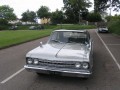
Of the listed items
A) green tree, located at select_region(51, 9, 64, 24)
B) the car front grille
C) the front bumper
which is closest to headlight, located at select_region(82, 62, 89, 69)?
the front bumper

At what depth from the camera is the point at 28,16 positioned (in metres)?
122

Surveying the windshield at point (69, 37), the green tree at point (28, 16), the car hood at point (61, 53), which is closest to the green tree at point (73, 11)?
the green tree at point (28, 16)

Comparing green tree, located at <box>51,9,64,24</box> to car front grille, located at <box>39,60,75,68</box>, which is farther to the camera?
green tree, located at <box>51,9,64,24</box>

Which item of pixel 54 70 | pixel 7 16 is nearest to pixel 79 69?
pixel 54 70

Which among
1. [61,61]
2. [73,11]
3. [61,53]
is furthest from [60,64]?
Answer: [73,11]

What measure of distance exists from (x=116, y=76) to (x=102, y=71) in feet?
2.77

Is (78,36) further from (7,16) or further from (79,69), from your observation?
(7,16)

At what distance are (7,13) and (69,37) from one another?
358 ft

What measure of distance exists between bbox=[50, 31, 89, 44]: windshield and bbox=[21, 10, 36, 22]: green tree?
11410 cm

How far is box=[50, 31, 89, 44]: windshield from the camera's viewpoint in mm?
8906

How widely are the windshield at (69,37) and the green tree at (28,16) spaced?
374ft

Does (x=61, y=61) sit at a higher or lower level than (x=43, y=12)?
lower

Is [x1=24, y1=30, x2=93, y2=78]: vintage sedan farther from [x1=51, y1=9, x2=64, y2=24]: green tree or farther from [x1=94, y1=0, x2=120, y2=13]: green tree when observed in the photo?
[x1=51, y1=9, x2=64, y2=24]: green tree

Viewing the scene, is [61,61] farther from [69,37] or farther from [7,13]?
[7,13]
